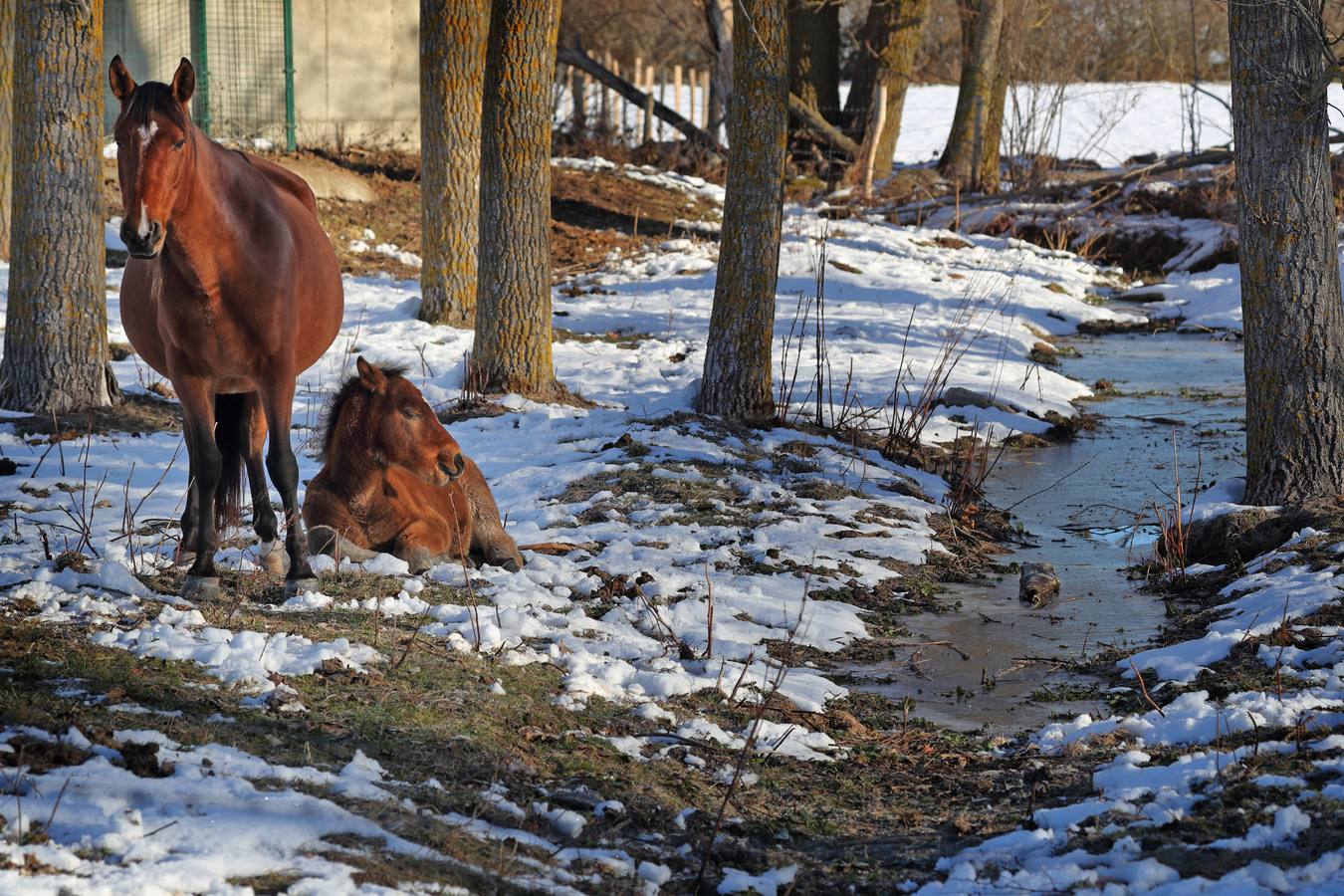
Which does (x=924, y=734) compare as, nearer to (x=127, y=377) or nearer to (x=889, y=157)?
(x=127, y=377)

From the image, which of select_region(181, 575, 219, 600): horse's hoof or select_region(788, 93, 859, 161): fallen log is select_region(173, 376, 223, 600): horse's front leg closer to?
select_region(181, 575, 219, 600): horse's hoof

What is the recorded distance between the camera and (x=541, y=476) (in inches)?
356

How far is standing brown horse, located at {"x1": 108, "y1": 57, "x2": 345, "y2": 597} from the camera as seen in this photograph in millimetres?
4953

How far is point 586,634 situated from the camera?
19.9 ft

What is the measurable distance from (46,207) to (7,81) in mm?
5588

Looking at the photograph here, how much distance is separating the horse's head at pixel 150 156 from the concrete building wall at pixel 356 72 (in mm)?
18040

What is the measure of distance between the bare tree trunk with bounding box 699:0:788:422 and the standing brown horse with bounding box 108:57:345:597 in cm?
417

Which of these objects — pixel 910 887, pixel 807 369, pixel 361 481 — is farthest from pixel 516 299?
A: pixel 910 887

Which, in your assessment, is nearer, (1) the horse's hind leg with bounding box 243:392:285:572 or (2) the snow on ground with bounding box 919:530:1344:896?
(2) the snow on ground with bounding box 919:530:1344:896

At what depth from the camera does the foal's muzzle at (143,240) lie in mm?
4836

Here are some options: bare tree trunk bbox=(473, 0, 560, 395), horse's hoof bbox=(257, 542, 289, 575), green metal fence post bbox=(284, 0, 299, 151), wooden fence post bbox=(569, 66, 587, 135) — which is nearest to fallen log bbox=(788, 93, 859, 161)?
wooden fence post bbox=(569, 66, 587, 135)

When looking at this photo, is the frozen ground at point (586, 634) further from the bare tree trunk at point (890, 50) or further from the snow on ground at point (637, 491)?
the bare tree trunk at point (890, 50)

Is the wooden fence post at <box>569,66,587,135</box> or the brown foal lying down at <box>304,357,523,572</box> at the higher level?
the wooden fence post at <box>569,66,587,135</box>

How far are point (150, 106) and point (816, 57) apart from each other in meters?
22.9
